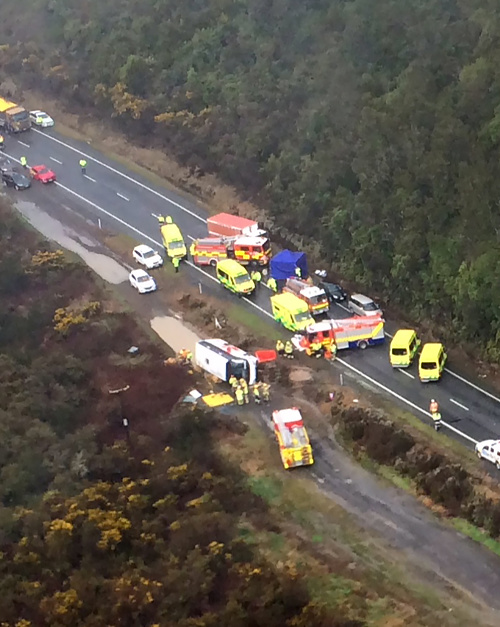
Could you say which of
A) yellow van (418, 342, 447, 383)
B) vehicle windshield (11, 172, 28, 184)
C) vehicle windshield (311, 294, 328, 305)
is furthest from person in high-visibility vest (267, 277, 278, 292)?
vehicle windshield (11, 172, 28, 184)

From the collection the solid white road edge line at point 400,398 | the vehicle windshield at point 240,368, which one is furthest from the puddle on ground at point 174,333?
the solid white road edge line at point 400,398

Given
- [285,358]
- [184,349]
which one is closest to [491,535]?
[285,358]

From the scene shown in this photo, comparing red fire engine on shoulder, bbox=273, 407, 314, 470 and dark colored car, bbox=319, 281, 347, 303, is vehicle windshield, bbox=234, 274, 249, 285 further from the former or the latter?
red fire engine on shoulder, bbox=273, 407, 314, 470

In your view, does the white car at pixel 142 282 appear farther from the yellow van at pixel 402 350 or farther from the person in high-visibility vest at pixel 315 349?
the yellow van at pixel 402 350

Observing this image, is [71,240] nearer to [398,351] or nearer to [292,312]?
[292,312]

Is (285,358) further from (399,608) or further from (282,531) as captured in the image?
(399,608)
